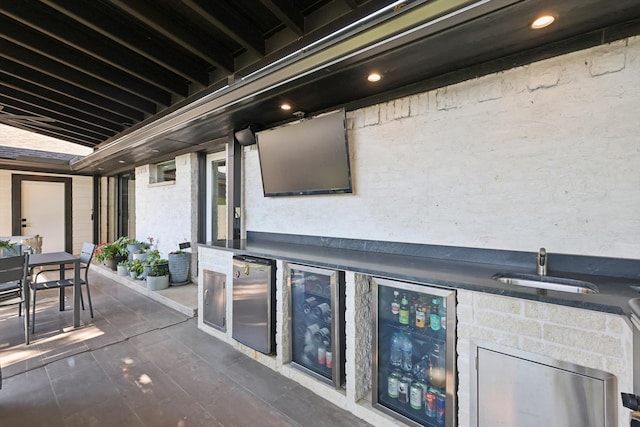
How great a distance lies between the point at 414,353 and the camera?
1.67 meters

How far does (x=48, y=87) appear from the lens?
281 centimetres

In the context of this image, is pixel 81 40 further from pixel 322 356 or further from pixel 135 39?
pixel 322 356

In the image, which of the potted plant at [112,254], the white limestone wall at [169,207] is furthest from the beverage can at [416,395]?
the potted plant at [112,254]

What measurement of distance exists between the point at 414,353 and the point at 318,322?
74cm

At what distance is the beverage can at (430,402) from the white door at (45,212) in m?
8.22

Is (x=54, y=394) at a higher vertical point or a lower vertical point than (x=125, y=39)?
lower

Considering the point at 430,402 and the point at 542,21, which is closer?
the point at 542,21

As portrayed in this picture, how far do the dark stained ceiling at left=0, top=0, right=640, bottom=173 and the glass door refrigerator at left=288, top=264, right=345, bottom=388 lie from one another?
56.5 inches

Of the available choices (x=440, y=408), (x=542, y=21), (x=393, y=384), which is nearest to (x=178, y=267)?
(x=393, y=384)

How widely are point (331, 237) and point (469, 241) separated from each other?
117 cm

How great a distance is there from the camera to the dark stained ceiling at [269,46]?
1.41 m

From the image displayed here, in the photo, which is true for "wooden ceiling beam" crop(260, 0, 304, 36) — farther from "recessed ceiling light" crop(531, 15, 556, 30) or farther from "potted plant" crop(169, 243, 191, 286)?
"potted plant" crop(169, 243, 191, 286)

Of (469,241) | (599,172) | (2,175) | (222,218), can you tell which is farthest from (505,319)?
(2,175)

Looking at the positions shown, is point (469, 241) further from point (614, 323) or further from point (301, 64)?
point (301, 64)
